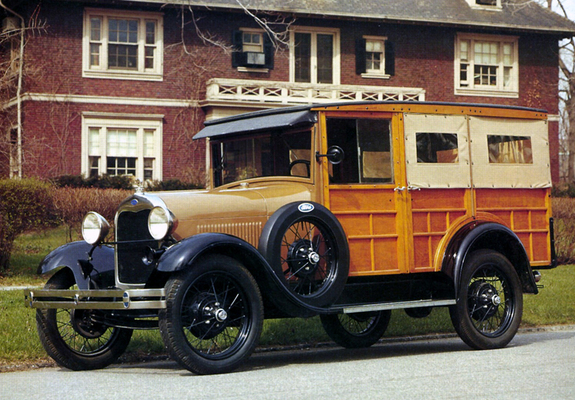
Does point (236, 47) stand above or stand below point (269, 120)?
above

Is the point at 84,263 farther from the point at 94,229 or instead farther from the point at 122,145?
the point at 122,145

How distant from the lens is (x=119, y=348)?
8.19m

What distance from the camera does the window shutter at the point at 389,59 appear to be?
29.0m

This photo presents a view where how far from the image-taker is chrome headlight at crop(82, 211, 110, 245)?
789 cm

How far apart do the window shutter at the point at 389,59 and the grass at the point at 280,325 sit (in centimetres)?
1521

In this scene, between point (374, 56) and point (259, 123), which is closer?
point (259, 123)

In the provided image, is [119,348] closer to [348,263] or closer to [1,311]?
[348,263]

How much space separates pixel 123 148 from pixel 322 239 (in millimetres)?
18593

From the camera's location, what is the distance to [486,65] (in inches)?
1205

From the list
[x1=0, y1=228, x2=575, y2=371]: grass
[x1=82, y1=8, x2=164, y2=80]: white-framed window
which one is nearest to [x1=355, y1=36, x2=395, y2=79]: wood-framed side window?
[x1=82, y1=8, x2=164, y2=80]: white-framed window

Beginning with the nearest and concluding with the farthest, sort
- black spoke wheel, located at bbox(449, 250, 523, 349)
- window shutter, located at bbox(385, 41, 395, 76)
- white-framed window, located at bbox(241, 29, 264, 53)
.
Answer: black spoke wheel, located at bbox(449, 250, 523, 349)
white-framed window, located at bbox(241, 29, 264, 53)
window shutter, located at bbox(385, 41, 395, 76)

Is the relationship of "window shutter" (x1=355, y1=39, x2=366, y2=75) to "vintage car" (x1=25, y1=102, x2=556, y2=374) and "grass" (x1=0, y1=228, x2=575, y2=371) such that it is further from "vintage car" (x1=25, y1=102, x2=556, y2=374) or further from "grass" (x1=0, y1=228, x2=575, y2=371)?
"vintage car" (x1=25, y1=102, x2=556, y2=374)

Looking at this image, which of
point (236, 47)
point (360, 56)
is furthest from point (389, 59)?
point (236, 47)

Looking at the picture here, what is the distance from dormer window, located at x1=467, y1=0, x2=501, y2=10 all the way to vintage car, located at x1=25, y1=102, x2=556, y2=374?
21.9 metres
